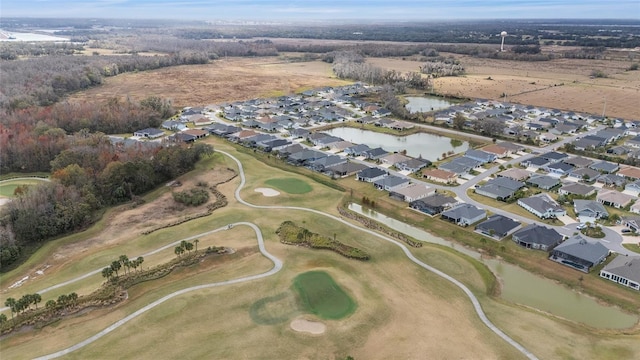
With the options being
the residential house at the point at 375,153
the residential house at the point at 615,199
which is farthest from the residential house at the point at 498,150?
the residential house at the point at 615,199

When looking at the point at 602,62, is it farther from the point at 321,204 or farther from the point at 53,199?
the point at 53,199

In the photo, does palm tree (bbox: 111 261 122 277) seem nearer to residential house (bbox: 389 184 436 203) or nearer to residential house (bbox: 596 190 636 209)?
residential house (bbox: 389 184 436 203)

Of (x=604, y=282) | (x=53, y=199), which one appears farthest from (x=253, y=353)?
(x=53, y=199)

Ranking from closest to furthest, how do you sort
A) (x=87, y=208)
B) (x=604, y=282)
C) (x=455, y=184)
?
(x=604, y=282), (x=87, y=208), (x=455, y=184)

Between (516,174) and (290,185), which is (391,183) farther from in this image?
(516,174)

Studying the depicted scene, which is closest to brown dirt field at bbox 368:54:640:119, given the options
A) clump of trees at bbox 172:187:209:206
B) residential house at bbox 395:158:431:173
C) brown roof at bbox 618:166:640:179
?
brown roof at bbox 618:166:640:179
